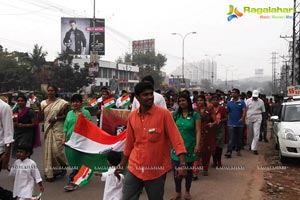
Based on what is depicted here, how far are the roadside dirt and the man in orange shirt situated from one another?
2.93 metres

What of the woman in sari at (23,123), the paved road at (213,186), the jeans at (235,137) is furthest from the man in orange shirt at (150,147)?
the jeans at (235,137)

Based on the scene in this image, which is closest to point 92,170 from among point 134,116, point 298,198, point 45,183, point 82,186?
point 82,186

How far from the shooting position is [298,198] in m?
6.11

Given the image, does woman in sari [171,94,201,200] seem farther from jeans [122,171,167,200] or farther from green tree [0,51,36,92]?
green tree [0,51,36,92]

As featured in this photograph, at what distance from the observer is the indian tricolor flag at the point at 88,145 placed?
249 inches

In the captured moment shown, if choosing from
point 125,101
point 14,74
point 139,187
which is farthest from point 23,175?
point 14,74

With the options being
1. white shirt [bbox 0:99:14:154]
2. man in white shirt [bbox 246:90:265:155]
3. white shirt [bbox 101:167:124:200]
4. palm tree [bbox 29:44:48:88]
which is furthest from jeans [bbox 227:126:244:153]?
palm tree [bbox 29:44:48:88]

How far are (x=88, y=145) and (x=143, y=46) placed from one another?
90.7 m

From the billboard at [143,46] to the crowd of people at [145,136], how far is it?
84.5 m

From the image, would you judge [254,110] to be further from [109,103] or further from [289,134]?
[109,103]

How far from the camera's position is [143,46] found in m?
96.1

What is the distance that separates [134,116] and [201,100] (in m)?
3.49

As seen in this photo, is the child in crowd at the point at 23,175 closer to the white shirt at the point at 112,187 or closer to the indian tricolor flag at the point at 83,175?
the white shirt at the point at 112,187

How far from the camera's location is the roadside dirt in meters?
6.35
